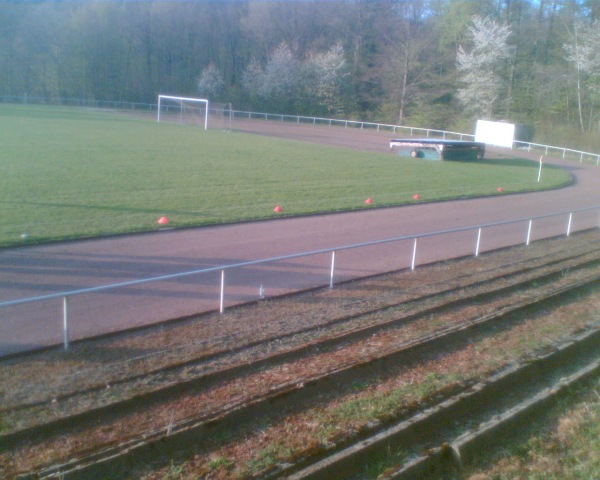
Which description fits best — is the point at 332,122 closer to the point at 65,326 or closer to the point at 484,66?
the point at 484,66

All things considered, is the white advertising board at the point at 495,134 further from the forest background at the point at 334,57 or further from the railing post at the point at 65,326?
the railing post at the point at 65,326

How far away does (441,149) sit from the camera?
3728 centimetres

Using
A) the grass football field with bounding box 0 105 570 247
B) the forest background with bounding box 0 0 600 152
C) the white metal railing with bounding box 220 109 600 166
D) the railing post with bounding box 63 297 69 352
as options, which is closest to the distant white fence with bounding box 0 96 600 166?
the white metal railing with bounding box 220 109 600 166

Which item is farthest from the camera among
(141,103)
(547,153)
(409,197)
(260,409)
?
(141,103)

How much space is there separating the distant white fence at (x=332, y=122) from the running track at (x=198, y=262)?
28.2m

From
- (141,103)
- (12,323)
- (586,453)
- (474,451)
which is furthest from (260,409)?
(141,103)

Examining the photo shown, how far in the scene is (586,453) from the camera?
596cm

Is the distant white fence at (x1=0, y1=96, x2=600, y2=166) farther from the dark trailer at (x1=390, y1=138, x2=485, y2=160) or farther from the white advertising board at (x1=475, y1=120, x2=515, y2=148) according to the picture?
the dark trailer at (x1=390, y1=138, x2=485, y2=160)

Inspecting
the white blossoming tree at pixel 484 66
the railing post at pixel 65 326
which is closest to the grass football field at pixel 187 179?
the railing post at pixel 65 326

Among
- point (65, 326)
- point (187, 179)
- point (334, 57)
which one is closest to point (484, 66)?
point (334, 57)

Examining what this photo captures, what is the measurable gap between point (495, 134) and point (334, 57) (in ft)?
87.3

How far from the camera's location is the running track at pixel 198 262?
866 cm

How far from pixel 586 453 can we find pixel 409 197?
1705 centimetres

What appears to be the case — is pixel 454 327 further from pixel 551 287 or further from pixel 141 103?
pixel 141 103
